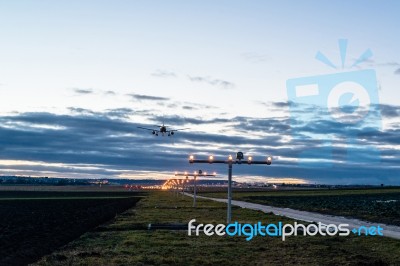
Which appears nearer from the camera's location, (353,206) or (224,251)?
(224,251)

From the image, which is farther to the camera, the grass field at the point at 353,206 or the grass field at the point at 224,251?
the grass field at the point at 353,206

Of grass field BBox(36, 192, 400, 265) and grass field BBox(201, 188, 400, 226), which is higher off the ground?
grass field BBox(201, 188, 400, 226)

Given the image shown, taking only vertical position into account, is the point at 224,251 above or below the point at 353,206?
below

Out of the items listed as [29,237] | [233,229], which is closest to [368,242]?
[233,229]

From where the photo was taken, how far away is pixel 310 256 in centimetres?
2634

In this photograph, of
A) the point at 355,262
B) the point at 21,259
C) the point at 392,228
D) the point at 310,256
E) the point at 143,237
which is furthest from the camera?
the point at 392,228

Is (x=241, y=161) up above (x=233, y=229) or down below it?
above

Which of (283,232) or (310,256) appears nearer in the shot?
(310,256)

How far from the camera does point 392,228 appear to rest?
39.2 metres

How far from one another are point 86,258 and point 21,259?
5238 millimetres

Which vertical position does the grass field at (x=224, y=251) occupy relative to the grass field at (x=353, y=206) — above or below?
below

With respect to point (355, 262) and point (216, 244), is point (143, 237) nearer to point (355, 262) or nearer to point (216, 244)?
point (216, 244)

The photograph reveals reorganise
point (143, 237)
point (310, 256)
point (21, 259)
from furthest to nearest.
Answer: point (143, 237) < point (21, 259) < point (310, 256)

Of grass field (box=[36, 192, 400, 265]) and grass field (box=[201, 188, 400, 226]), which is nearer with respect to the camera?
grass field (box=[36, 192, 400, 265])
